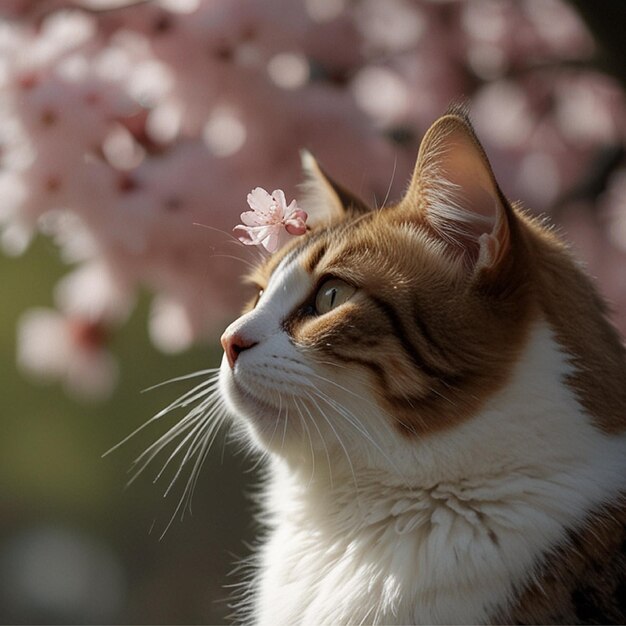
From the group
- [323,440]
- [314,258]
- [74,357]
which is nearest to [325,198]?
[314,258]

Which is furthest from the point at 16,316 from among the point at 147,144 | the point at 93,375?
the point at 147,144

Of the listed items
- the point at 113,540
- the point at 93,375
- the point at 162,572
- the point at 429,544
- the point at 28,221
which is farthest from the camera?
the point at 113,540

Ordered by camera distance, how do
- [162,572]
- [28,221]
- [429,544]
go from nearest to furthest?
[429,544] < [28,221] < [162,572]

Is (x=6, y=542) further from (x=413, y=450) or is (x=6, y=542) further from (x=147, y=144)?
(x=413, y=450)

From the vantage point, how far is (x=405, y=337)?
2.11ft

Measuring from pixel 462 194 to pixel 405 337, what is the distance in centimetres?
11

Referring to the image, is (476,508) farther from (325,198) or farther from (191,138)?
(191,138)

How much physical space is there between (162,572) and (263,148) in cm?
112

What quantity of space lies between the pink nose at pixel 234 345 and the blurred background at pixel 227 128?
0.23m

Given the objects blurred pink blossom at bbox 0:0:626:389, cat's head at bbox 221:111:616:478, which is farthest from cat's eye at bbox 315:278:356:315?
blurred pink blossom at bbox 0:0:626:389

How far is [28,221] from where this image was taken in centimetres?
115

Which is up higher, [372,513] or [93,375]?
[372,513]

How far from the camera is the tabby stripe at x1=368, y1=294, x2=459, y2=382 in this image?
637mm

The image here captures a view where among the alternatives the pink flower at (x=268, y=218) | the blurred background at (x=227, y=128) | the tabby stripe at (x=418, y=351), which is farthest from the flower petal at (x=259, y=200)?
the blurred background at (x=227, y=128)
